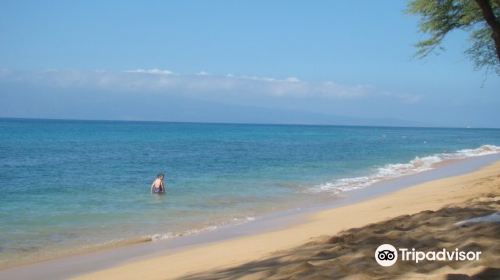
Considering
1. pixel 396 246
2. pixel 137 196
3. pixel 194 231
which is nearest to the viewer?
pixel 396 246

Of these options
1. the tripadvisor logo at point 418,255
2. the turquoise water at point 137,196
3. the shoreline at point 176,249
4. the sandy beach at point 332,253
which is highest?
the tripadvisor logo at point 418,255

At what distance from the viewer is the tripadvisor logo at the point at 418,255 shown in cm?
519

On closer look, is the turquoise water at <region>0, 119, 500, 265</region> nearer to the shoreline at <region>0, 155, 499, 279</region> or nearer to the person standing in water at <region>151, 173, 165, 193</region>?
the person standing in water at <region>151, 173, 165, 193</region>

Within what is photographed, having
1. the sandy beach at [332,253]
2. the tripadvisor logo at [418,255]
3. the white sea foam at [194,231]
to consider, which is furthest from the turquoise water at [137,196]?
the tripadvisor logo at [418,255]

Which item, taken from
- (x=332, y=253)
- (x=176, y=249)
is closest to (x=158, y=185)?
(x=176, y=249)

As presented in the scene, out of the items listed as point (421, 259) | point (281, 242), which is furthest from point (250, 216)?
point (421, 259)

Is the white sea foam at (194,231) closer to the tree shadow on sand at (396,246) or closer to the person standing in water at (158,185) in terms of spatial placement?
the tree shadow on sand at (396,246)

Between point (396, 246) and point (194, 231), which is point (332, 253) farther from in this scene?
point (194, 231)

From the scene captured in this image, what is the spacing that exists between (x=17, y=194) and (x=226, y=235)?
12.1 metres

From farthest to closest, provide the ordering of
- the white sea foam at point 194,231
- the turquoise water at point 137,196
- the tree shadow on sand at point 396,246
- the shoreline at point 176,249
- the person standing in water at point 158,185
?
the person standing in water at point 158,185 < the turquoise water at point 137,196 < the white sea foam at point 194,231 < the shoreline at point 176,249 < the tree shadow on sand at point 396,246

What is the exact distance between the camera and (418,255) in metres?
5.55

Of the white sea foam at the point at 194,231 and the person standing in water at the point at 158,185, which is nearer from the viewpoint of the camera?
the white sea foam at the point at 194,231

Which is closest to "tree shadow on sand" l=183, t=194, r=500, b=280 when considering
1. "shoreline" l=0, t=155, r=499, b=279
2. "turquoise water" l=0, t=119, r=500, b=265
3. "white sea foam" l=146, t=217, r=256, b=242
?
"shoreline" l=0, t=155, r=499, b=279

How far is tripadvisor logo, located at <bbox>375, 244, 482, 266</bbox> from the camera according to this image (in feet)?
17.0
